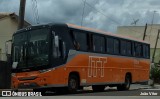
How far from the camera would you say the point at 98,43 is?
25453 mm

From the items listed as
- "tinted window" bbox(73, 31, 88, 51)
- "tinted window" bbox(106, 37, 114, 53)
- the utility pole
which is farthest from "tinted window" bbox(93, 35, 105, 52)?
the utility pole

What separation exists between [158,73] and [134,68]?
19996 millimetres

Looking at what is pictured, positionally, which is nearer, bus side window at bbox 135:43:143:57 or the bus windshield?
the bus windshield

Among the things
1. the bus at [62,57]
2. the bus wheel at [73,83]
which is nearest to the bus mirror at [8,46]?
the bus at [62,57]

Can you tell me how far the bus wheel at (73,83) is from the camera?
74.1 ft

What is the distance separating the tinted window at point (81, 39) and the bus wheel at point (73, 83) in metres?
1.72

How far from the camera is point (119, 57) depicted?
92.7 feet

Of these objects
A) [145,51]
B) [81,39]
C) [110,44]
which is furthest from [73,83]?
[145,51]

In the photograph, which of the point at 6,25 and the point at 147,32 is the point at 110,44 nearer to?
the point at 6,25

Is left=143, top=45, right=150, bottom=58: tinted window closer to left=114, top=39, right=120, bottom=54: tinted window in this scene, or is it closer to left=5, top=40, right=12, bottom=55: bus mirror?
left=114, top=39, right=120, bottom=54: tinted window

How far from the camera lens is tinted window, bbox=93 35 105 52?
2509cm

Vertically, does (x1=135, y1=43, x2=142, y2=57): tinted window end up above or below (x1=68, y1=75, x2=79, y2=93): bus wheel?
above

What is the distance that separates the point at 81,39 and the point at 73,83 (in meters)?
2.57

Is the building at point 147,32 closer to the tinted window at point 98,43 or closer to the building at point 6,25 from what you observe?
the building at point 6,25
